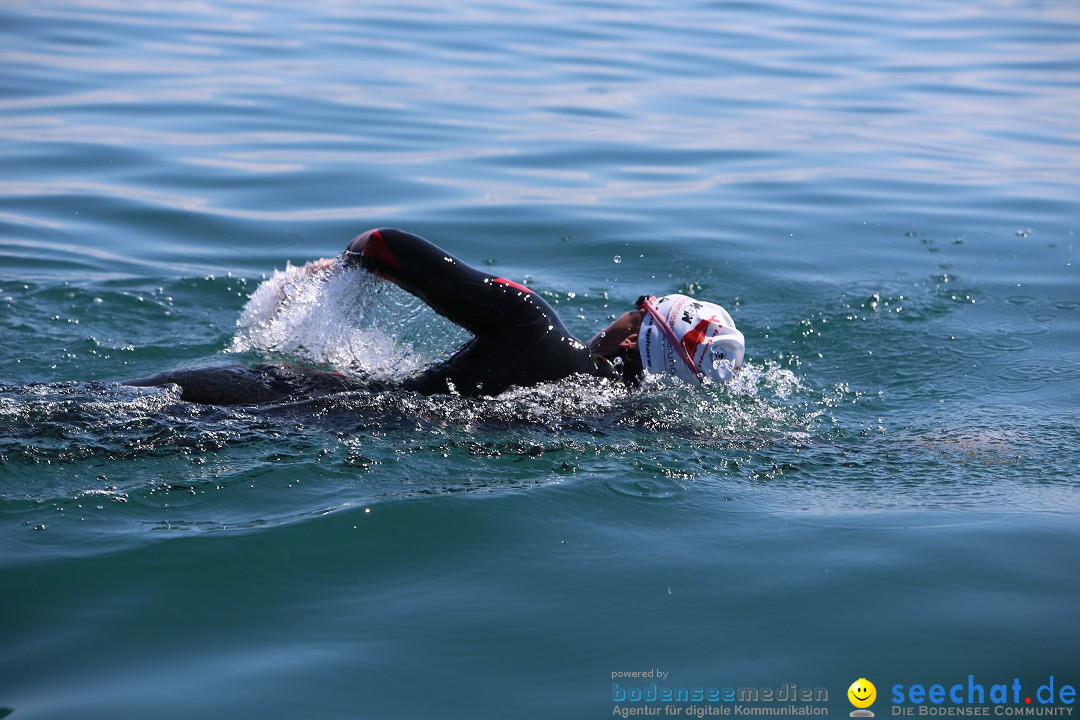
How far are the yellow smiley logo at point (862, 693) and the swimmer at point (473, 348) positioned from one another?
7.97ft

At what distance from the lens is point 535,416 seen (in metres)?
5.90

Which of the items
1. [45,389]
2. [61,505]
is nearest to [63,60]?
[45,389]

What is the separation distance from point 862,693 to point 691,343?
2.56 metres

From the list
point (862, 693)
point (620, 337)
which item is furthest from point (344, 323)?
point (862, 693)

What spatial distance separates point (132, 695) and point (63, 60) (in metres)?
14.2

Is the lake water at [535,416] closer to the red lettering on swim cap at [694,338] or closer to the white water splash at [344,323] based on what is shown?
the white water splash at [344,323]

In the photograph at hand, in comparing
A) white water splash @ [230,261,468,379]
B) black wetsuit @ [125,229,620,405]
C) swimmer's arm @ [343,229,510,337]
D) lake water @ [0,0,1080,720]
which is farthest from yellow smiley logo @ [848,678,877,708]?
white water splash @ [230,261,468,379]

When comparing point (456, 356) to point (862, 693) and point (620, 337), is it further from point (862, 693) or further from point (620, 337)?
point (862, 693)

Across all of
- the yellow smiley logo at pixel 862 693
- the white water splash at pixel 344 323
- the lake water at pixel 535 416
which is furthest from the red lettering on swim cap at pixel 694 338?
the yellow smiley logo at pixel 862 693

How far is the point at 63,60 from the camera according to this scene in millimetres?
16094

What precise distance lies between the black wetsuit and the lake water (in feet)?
0.42

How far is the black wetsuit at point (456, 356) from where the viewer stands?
5852mm

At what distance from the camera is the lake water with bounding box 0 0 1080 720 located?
4.08 metres

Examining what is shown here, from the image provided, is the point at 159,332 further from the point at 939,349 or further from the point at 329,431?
the point at 939,349
